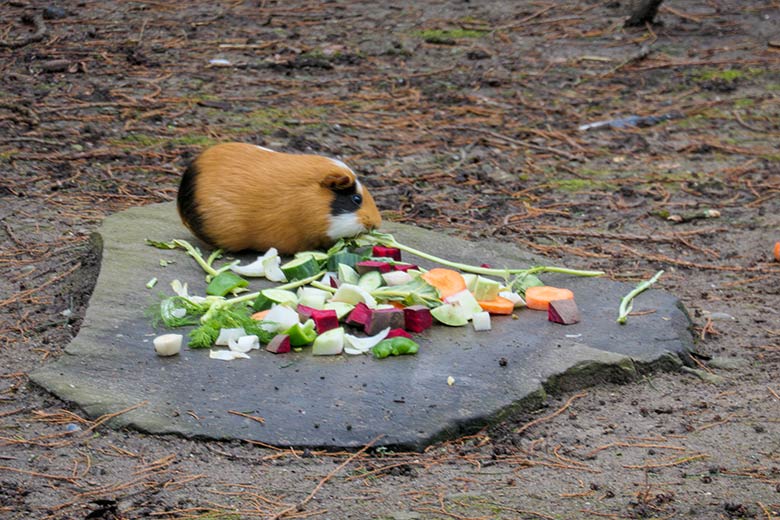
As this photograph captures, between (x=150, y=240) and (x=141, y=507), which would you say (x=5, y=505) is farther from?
(x=150, y=240)

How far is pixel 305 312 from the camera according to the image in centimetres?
399

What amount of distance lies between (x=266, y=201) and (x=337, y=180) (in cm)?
35

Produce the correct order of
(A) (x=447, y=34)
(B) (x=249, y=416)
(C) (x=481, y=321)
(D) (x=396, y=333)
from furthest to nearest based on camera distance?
(A) (x=447, y=34), (C) (x=481, y=321), (D) (x=396, y=333), (B) (x=249, y=416)

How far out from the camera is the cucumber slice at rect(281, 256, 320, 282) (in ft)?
14.5

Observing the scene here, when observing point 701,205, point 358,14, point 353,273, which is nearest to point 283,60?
point 358,14

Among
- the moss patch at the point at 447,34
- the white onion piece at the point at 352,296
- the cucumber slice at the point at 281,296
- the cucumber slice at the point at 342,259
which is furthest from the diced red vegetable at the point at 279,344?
the moss patch at the point at 447,34

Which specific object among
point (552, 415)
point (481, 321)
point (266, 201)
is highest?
point (266, 201)

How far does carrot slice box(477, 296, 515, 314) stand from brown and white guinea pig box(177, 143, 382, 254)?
0.80m

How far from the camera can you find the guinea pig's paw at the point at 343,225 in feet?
15.4

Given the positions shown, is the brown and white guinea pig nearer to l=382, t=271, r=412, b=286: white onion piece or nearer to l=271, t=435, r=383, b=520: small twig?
l=382, t=271, r=412, b=286: white onion piece

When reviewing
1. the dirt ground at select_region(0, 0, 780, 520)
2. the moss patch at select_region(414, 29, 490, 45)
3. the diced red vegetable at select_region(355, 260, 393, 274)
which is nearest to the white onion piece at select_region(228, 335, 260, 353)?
the dirt ground at select_region(0, 0, 780, 520)

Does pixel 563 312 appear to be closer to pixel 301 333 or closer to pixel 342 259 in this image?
pixel 342 259

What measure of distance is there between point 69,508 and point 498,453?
1435mm

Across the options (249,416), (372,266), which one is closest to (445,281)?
(372,266)
